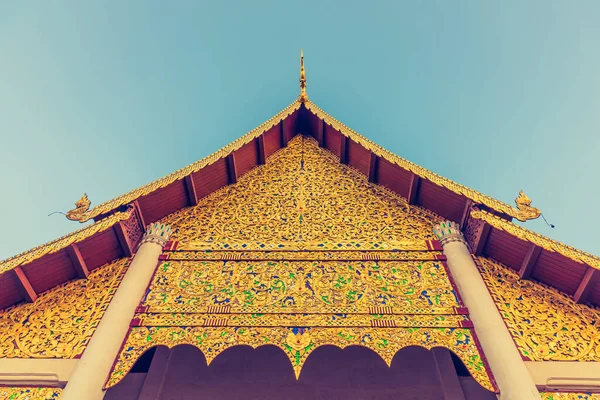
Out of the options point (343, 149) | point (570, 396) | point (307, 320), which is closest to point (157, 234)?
point (307, 320)

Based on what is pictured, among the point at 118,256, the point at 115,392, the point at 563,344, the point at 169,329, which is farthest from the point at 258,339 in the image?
the point at 563,344

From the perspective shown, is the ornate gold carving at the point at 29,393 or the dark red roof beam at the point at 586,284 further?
the dark red roof beam at the point at 586,284

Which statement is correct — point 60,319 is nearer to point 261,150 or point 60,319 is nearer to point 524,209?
point 261,150

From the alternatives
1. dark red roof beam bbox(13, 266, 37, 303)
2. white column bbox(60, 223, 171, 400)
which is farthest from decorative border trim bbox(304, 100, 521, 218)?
dark red roof beam bbox(13, 266, 37, 303)

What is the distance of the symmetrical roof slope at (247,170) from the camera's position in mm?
3885

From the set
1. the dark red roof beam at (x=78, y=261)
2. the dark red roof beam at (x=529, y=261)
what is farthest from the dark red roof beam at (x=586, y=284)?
the dark red roof beam at (x=78, y=261)

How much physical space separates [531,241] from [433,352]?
76.1 inches

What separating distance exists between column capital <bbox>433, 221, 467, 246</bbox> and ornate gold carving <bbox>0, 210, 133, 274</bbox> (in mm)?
3404

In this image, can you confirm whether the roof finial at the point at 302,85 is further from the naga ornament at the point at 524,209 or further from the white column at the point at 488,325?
the naga ornament at the point at 524,209

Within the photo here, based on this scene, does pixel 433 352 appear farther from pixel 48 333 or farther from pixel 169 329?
pixel 48 333

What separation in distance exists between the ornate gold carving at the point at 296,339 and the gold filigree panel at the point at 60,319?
1.54 ft

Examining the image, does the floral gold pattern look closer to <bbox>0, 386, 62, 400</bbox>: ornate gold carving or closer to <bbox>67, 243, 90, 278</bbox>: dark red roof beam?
<bbox>0, 386, 62, 400</bbox>: ornate gold carving

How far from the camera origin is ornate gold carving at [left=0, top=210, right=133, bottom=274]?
3803 mm

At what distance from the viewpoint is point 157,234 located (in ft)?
15.8
